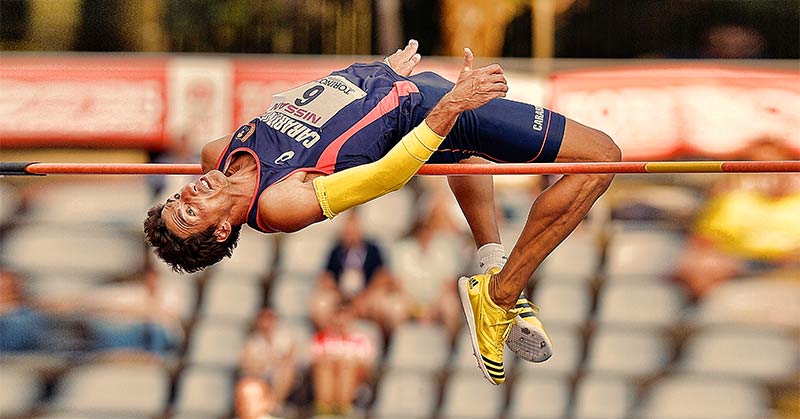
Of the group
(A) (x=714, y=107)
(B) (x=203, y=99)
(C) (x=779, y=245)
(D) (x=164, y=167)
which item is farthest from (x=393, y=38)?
(D) (x=164, y=167)

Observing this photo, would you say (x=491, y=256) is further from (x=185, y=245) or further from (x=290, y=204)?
(x=185, y=245)

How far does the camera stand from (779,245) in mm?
11148

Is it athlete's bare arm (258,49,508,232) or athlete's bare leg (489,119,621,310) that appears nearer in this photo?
athlete's bare arm (258,49,508,232)

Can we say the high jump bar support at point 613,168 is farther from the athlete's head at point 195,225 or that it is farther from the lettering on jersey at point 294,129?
the athlete's head at point 195,225

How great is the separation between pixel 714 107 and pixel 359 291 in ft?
9.77

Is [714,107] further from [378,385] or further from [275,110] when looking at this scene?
[275,110]

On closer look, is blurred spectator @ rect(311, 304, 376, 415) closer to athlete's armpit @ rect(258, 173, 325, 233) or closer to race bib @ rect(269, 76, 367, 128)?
race bib @ rect(269, 76, 367, 128)

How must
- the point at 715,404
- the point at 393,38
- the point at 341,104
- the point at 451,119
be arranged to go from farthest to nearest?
the point at 393,38
the point at 715,404
the point at 341,104
the point at 451,119

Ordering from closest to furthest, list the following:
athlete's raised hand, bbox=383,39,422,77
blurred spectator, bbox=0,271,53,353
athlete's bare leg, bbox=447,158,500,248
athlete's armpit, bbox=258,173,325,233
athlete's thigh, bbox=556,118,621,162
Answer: athlete's armpit, bbox=258,173,325,233 < athlete's thigh, bbox=556,118,621,162 < athlete's raised hand, bbox=383,39,422,77 < athlete's bare leg, bbox=447,158,500,248 < blurred spectator, bbox=0,271,53,353

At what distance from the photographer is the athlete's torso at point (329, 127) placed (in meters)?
5.83

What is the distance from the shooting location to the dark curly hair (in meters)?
5.95

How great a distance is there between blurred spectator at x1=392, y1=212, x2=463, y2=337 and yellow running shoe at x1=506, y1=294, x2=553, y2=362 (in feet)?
14.1

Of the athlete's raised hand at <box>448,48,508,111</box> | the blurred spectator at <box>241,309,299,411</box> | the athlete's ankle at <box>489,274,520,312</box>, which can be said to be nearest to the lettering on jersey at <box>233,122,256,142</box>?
the athlete's raised hand at <box>448,48,508,111</box>

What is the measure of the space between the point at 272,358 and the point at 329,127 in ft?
17.0
